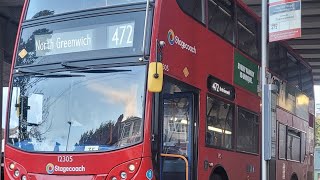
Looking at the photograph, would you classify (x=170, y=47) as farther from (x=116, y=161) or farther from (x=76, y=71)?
(x=116, y=161)

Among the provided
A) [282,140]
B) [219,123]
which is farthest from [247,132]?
[282,140]

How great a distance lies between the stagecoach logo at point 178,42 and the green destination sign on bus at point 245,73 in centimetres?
186

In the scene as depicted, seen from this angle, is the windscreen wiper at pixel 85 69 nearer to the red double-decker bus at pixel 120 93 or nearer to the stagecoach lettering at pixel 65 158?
the red double-decker bus at pixel 120 93

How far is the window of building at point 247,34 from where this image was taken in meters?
9.80

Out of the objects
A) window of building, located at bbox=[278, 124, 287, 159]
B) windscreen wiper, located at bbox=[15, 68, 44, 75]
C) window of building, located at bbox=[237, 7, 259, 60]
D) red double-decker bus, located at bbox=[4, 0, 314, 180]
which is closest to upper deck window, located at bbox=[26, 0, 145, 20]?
red double-decker bus, located at bbox=[4, 0, 314, 180]

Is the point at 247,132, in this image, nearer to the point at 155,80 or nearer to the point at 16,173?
the point at 155,80

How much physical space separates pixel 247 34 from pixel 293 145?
3.99 meters

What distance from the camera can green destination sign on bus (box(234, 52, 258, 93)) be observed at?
31.1 feet

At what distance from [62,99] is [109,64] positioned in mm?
828

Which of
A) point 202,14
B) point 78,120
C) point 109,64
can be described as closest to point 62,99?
point 78,120

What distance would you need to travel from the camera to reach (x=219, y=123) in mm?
8516

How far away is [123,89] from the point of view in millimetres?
6637

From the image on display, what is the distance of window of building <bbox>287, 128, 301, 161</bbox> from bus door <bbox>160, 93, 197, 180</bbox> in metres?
5.29

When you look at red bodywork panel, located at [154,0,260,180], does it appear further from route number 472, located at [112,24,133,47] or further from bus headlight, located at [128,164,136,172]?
bus headlight, located at [128,164,136,172]
